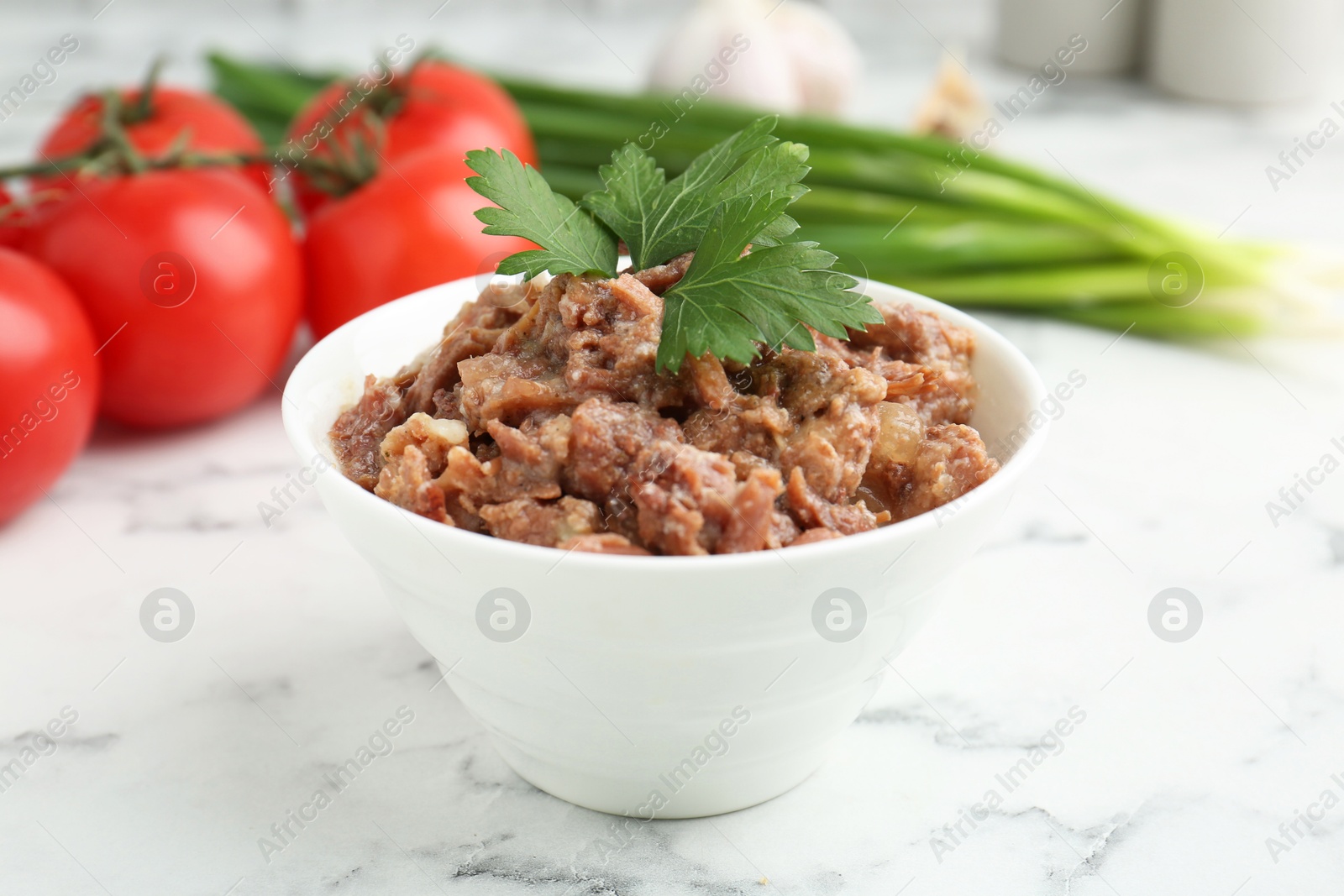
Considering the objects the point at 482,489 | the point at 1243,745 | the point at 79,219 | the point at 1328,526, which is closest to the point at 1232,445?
the point at 1328,526

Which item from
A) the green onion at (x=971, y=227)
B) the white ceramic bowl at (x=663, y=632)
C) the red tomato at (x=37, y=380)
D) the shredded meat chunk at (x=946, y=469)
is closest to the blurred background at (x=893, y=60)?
the green onion at (x=971, y=227)

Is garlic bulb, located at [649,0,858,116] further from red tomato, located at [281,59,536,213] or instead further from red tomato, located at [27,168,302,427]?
red tomato, located at [27,168,302,427]

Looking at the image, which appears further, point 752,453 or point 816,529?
point 752,453

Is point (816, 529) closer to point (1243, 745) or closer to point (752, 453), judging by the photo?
point (752, 453)

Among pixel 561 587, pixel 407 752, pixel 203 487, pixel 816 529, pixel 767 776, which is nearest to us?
pixel 561 587

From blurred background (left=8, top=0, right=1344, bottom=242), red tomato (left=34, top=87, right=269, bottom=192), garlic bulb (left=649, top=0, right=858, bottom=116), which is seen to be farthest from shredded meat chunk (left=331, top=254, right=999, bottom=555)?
blurred background (left=8, top=0, right=1344, bottom=242)

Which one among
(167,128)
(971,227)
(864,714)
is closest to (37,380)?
(167,128)

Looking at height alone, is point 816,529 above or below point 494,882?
above

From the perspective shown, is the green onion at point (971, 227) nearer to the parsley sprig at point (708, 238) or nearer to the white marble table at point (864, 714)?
the white marble table at point (864, 714)
